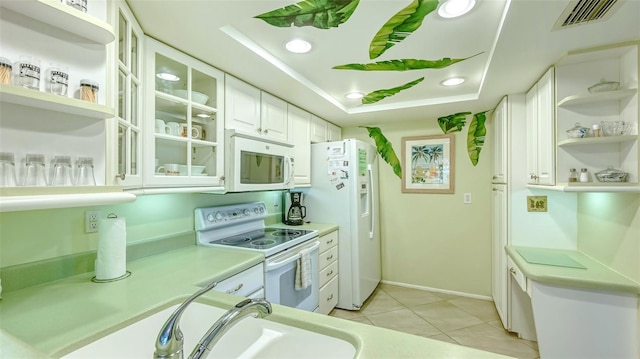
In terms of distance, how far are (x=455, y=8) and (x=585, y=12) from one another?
0.56m

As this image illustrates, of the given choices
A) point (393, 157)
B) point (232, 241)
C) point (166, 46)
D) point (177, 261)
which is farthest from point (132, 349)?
point (393, 157)

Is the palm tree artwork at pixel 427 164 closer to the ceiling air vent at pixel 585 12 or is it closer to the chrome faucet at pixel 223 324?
the ceiling air vent at pixel 585 12

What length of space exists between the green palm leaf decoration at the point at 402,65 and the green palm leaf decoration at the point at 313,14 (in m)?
0.58

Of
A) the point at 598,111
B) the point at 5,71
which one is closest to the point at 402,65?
the point at 598,111

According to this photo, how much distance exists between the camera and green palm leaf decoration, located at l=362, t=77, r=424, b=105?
248 centimetres

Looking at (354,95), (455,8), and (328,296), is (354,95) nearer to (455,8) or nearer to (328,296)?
(455,8)

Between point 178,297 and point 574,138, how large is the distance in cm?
234

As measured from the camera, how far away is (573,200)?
2.25m

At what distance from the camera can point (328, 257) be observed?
2.84 meters

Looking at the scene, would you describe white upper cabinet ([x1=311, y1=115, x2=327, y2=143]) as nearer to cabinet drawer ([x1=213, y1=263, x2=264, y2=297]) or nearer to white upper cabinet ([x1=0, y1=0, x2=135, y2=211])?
cabinet drawer ([x1=213, y1=263, x2=264, y2=297])

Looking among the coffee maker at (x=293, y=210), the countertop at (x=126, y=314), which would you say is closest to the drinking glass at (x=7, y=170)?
the countertop at (x=126, y=314)

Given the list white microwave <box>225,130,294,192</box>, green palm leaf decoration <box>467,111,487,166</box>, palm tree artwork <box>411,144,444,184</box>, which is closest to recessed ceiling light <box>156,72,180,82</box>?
white microwave <box>225,130,294,192</box>

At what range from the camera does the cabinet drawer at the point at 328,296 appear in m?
2.68

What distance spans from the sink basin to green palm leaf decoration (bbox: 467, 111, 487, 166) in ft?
10.2
